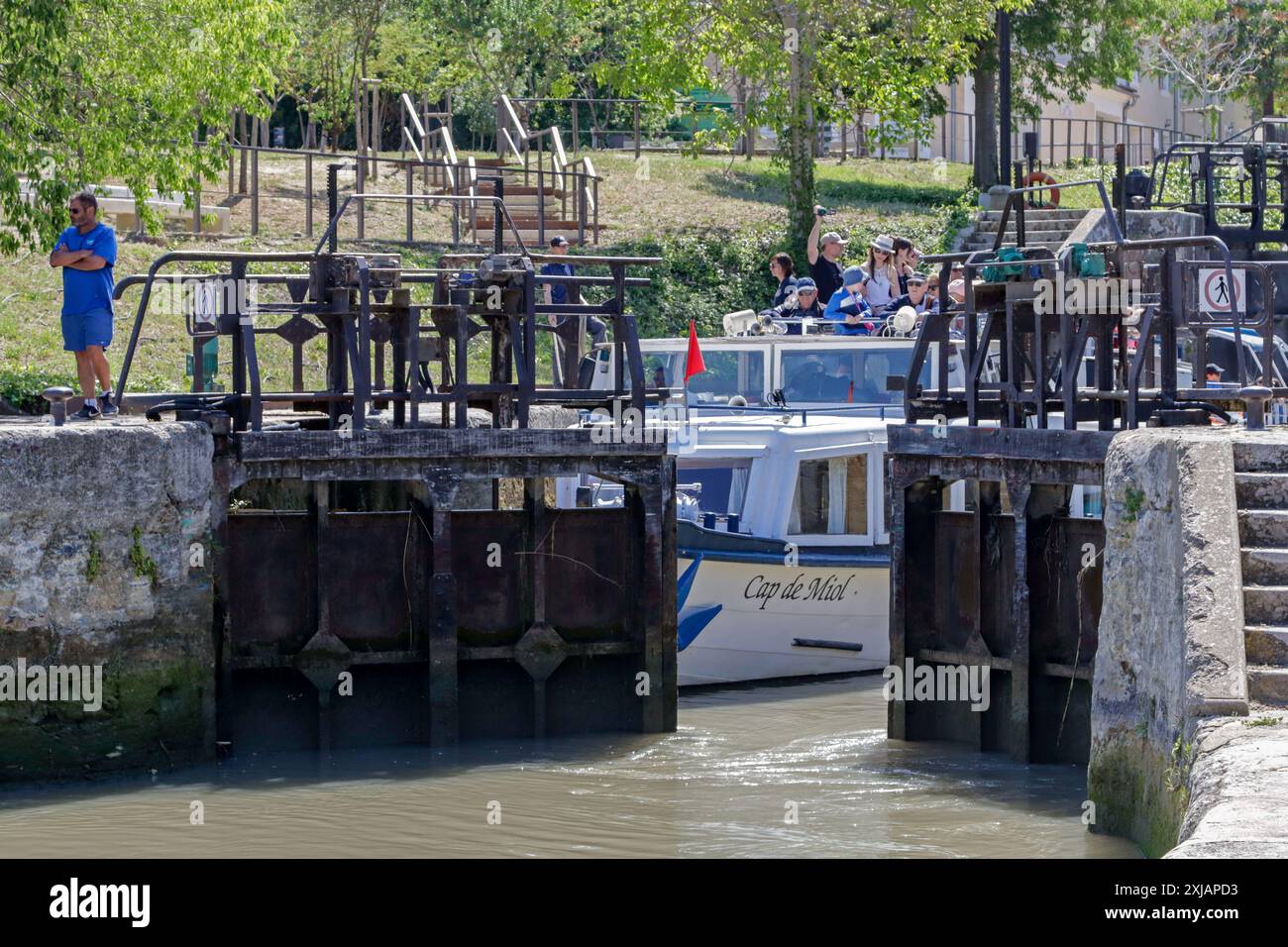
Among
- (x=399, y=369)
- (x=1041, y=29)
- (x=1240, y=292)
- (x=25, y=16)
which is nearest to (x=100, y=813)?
(x=399, y=369)

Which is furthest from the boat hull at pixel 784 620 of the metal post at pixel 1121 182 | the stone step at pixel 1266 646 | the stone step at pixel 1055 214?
the stone step at pixel 1055 214

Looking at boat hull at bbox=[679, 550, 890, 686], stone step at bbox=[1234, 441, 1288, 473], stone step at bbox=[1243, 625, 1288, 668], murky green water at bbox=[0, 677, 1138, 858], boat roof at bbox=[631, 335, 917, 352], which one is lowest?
murky green water at bbox=[0, 677, 1138, 858]

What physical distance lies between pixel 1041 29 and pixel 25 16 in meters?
23.3

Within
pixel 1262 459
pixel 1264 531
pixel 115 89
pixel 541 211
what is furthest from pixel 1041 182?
pixel 1264 531

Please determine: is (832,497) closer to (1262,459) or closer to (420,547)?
(420,547)

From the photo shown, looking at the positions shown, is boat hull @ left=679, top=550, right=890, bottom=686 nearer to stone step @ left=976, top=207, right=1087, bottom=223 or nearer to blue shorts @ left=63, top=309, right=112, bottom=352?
blue shorts @ left=63, top=309, right=112, bottom=352

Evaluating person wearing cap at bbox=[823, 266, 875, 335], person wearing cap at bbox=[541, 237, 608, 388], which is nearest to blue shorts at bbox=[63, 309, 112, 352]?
person wearing cap at bbox=[541, 237, 608, 388]

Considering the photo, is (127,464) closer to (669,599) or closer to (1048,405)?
(669,599)

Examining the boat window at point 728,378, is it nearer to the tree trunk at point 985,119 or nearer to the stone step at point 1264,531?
the stone step at point 1264,531

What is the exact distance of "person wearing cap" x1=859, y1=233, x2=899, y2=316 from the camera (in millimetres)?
18688

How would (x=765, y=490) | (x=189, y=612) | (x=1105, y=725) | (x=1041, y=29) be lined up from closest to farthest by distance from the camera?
(x=1105, y=725), (x=189, y=612), (x=765, y=490), (x=1041, y=29)

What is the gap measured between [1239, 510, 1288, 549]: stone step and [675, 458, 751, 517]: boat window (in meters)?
6.79

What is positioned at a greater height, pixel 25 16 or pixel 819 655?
pixel 25 16
